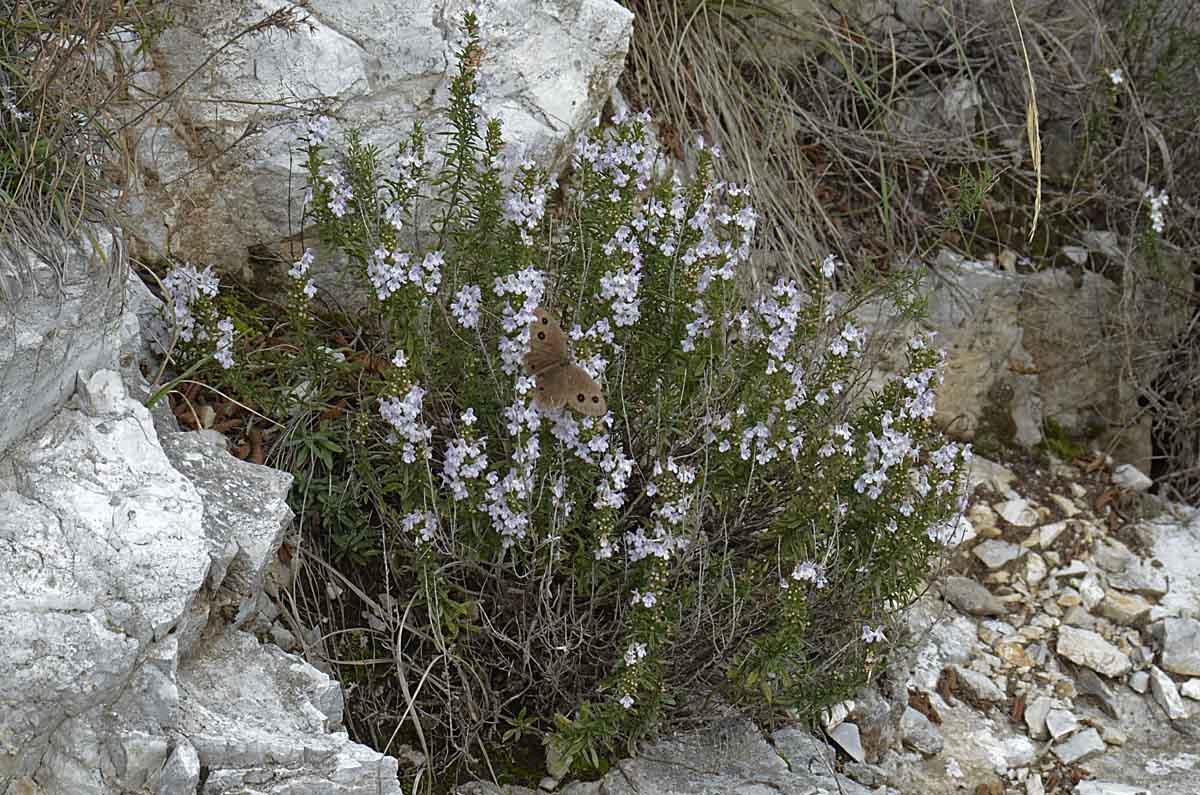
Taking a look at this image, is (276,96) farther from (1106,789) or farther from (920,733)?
(1106,789)

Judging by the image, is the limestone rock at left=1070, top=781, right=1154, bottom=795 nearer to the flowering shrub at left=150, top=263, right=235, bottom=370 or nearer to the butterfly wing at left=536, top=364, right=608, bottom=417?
the butterfly wing at left=536, top=364, right=608, bottom=417

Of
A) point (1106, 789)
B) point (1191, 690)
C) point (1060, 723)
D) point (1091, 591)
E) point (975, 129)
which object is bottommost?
point (1106, 789)

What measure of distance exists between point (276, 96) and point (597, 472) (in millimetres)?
1340

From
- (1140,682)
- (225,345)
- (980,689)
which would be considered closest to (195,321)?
(225,345)

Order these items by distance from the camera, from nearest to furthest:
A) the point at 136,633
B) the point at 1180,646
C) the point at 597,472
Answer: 1. the point at 136,633
2. the point at 597,472
3. the point at 1180,646

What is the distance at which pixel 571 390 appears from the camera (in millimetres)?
2656

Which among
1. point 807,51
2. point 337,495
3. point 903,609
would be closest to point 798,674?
point 903,609

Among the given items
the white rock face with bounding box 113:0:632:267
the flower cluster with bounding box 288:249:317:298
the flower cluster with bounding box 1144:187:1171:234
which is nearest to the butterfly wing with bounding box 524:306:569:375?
the flower cluster with bounding box 288:249:317:298

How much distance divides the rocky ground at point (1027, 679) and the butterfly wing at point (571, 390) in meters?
0.85

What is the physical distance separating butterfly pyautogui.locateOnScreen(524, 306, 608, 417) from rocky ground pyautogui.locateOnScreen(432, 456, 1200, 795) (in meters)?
0.86

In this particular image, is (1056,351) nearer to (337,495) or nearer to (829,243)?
(829,243)

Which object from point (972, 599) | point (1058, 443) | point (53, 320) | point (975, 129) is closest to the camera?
Answer: point (53, 320)

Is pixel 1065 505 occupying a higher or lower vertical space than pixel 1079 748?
higher

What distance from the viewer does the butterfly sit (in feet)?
8.66
